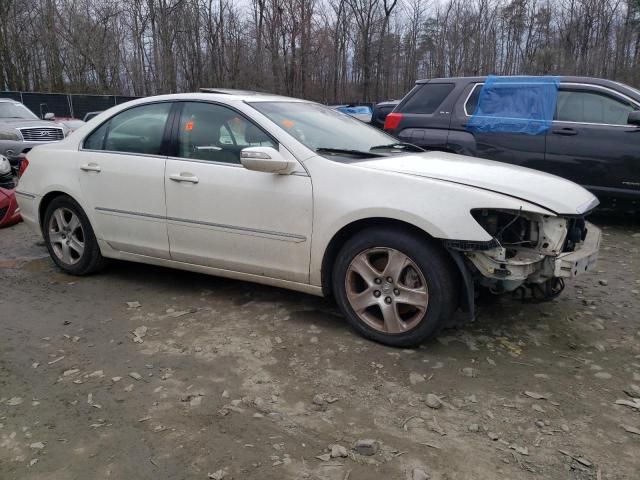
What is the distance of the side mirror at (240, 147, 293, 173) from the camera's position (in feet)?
11.7

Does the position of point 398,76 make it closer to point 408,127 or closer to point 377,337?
point 408,127

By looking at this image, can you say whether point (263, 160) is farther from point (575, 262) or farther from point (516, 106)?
point (516, 106)

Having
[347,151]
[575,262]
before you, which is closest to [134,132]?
[347,151]

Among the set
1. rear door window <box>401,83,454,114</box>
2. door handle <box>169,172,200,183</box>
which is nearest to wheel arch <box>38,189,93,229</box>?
door handle <box>169,172,200,183</box>

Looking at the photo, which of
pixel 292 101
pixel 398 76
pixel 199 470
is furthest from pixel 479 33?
pixel 199 470

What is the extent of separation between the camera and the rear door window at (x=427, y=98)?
23.5ft

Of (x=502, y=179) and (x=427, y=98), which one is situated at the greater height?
(x=427, y=98)

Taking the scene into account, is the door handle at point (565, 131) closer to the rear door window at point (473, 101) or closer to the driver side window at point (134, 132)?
the rear door window at point (473, 101)

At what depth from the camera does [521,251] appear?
3.24 metres

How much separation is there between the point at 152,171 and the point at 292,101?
1266mm

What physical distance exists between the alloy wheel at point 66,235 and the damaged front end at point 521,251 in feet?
10.8

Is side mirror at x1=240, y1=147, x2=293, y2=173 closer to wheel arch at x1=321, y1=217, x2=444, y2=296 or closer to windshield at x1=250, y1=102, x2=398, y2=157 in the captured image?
windshield at x1=250, y1=102, x2=398, y2=157

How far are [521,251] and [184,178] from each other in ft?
7.90

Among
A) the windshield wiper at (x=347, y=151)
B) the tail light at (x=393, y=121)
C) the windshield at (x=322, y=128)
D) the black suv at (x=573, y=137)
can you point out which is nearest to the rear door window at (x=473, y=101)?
the black suv at (x=573, y=137)
